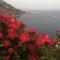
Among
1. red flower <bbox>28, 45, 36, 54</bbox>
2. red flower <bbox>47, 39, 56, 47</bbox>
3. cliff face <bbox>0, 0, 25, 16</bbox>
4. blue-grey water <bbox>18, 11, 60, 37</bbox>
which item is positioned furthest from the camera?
blue-grey water <bbox>18, 11, 60, 37</bbox>

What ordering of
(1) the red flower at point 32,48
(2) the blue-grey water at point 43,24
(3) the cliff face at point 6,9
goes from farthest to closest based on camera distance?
1. (2) the blue-grey water at point 43,24
2. (3) the cliff face at point 6,9
3. (1) the red flower at point 32,48

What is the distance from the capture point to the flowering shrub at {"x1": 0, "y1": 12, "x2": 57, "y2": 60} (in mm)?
3537

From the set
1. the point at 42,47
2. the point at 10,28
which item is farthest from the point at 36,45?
the point at 10,28

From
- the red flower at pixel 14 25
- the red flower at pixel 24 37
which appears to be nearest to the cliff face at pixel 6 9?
the red flower at pixel 14 25

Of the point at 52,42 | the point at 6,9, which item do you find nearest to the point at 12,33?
the point at 52,42

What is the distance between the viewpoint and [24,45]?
3514 millimetres

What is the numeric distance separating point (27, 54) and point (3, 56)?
35 cm

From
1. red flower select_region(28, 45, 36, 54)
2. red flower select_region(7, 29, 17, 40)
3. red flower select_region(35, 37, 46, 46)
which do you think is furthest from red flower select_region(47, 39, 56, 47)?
red flower select_region(7, 29, 17, 40)

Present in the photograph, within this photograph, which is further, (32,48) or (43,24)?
(43,24)

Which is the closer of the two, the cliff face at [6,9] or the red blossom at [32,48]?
the red blossom at [32,48]

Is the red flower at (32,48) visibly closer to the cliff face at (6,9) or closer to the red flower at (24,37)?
the red flower at (24,37)

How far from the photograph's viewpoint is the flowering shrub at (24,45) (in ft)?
11.6

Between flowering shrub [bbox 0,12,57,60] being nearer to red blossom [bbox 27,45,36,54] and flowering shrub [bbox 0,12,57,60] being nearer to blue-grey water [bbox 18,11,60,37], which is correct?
red blossom [bbox 27,45,36,54]

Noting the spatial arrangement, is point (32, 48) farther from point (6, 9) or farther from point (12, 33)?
point (6, 9)
